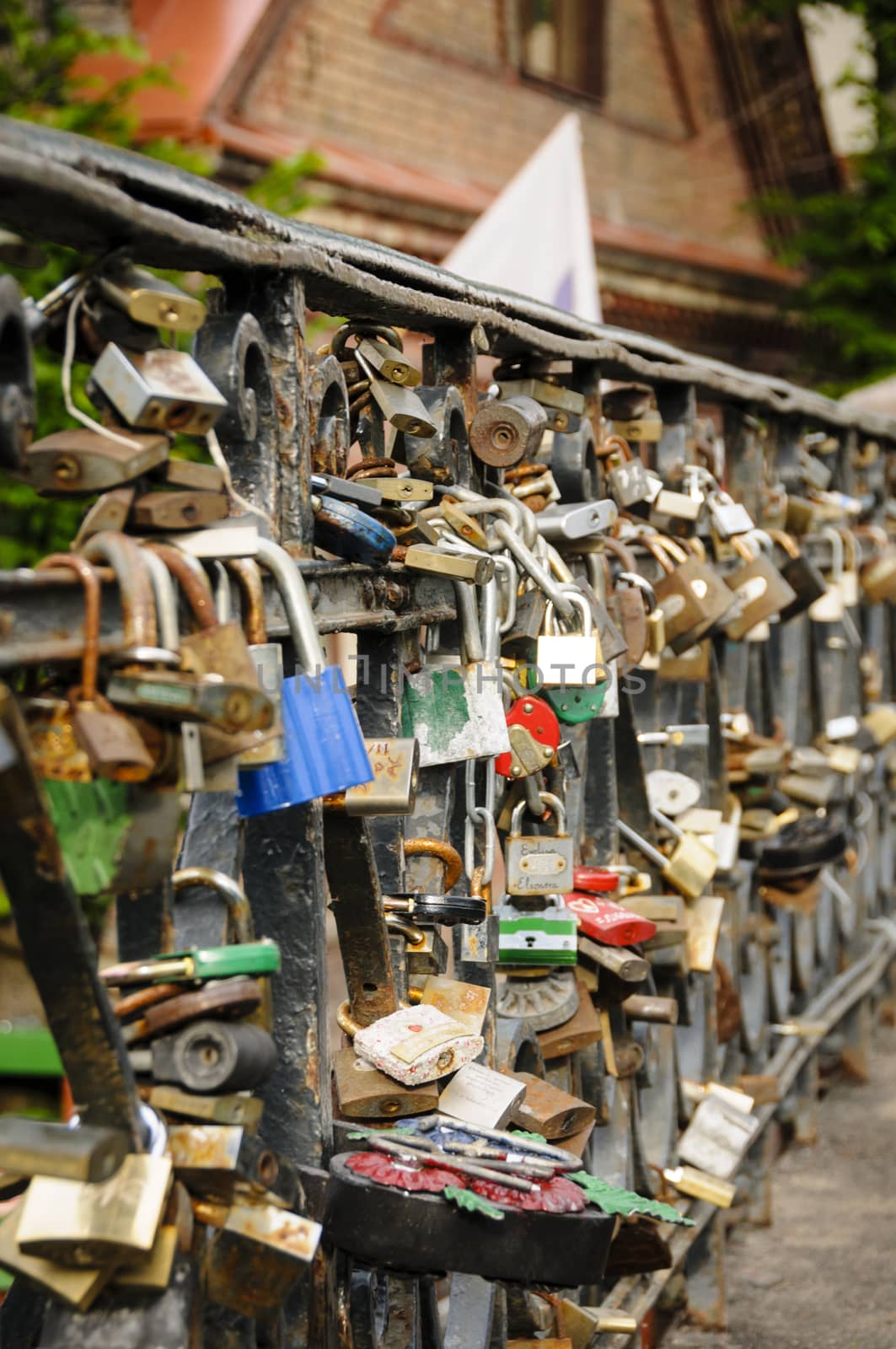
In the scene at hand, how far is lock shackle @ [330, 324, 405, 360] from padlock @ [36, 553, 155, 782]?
0.66 metres

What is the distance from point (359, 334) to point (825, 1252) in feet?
6.67

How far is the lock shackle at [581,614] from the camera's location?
1.84m

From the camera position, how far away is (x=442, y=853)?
1.66m

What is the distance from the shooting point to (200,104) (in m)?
6.74

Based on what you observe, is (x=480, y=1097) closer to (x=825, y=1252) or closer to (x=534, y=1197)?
(x=534, y=1197)

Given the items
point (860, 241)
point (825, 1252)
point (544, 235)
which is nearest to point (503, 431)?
point (825, 1252)

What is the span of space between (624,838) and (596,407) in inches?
27.0

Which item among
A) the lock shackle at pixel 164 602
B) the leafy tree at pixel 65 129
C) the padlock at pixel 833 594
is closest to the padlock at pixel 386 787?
the lock shackle at pixel 164 602

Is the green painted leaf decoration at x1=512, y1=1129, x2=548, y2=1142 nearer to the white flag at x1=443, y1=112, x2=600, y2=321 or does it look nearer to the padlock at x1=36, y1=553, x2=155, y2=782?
the padlock at x1=36, y1=553, x2=155, y2=782

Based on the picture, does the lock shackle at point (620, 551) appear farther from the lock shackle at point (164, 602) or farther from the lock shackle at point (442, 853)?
the lock shackle at point (164, 602)

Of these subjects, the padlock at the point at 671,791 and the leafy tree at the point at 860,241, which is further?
the leafy tree at the point at 860,241

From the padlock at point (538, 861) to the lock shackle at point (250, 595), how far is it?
2.43ft

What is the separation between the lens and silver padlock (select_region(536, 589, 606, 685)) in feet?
6.03

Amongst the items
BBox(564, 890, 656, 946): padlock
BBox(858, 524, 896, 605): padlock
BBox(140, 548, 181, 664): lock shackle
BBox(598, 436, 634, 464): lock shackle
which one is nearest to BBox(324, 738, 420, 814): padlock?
BBox(140, 548, 181, 664): lock shackle
